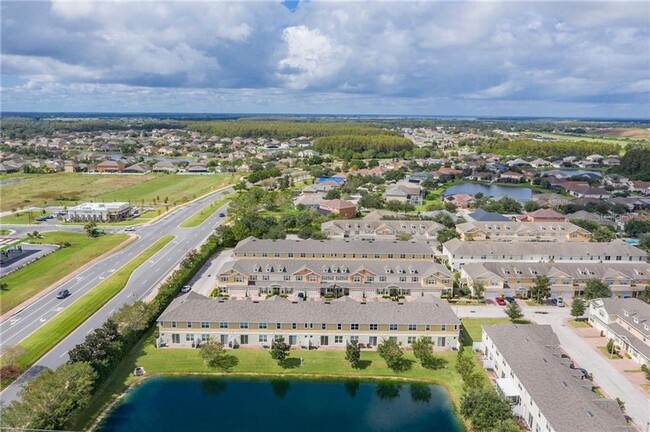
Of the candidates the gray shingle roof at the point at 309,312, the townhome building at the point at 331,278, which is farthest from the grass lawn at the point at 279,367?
the townhome building at the point at 331,278

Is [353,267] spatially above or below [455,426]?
above

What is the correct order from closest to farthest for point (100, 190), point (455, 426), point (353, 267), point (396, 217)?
point (455, 426)
point (353, 267)
point (396, 217)
point (100, 190)

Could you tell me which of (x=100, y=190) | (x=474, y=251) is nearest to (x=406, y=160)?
(x=100, y=190)

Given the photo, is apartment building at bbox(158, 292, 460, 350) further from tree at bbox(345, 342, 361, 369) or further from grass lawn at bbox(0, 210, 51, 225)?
grass lawn at bbox(0, 210, 51, 225)

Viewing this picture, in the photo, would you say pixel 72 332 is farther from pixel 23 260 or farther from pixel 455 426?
pixel 455 426

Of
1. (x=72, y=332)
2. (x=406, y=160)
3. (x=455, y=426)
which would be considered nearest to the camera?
(x=455, y=426)
